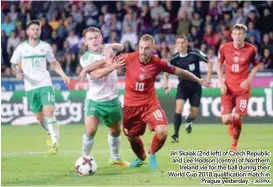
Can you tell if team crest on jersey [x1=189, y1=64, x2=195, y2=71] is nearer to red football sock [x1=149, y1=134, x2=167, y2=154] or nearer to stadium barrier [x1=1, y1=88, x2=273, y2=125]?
stadium barrier [x1=1, y1=88, x2=273, y2=125]

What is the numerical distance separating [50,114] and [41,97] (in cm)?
40

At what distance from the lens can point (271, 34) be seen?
24.9m

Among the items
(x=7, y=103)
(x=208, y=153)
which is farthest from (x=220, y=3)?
(x=208, y=153)

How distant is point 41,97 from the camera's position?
49.0 ft

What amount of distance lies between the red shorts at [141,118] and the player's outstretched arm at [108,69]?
76cm

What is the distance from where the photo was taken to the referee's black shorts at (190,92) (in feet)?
57.0

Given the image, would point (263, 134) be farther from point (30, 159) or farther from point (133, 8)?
point (133, 8)

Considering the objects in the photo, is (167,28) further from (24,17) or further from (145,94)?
(145,94)

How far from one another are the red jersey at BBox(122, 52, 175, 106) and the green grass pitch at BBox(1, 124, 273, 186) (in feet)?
3.43

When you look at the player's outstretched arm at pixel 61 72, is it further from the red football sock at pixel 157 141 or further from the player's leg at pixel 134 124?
the red football sock at pixel 157 141

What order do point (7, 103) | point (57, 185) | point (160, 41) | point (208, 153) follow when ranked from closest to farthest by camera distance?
point (57, 185), point (208, 153), point (7, 103), point (160, 41)

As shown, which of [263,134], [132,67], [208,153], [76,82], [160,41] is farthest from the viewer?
[160,41]

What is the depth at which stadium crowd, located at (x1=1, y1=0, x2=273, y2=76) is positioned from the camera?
82.6 ft

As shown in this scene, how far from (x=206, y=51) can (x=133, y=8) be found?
3.22 m
